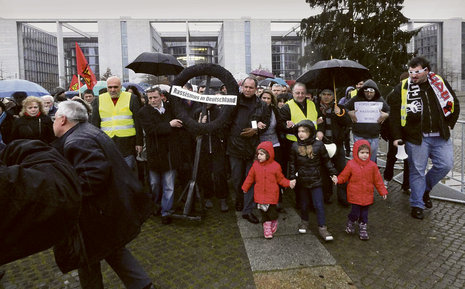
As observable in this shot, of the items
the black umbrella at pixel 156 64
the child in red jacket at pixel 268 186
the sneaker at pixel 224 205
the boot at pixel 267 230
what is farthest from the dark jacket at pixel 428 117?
the black umbrella at pixel 156 64

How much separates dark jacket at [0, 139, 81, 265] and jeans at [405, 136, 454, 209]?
4.73m

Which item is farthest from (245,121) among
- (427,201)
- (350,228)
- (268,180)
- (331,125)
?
(427,201)

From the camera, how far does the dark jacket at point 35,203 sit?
128 cm

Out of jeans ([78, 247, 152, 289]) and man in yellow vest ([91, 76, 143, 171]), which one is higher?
man in yellow vest ([91, 76, 143, 171])

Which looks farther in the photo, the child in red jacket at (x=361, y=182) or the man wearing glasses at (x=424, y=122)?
the man wearing glasses at (x=424, y=122)

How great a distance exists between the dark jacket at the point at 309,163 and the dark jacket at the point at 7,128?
4.34 metres

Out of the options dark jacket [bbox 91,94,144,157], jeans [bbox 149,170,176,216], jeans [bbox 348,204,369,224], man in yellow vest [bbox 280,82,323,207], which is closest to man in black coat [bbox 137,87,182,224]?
jeans [bbox 149,170,176,216]

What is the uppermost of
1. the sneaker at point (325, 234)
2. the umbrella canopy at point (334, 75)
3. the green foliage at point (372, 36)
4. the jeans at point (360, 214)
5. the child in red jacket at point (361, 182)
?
the green foliage at point (372, 36)

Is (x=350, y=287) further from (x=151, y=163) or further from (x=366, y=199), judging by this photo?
(x=151, y=163)

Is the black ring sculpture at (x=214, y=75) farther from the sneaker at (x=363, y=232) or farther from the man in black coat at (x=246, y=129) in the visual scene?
the sneaker at (x=363, y=232)

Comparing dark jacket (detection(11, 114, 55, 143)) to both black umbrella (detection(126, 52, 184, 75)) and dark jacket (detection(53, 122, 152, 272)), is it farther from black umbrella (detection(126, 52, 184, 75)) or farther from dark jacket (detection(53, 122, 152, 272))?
dark jacket (detection(53, 122, 152, 272))

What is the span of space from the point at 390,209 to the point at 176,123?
3.33 m

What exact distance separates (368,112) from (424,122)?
120 cm

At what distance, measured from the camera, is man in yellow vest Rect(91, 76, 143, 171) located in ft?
17.7
